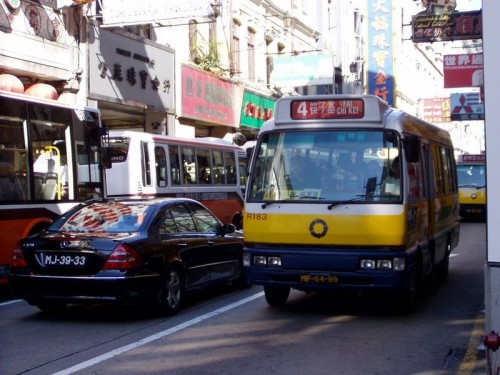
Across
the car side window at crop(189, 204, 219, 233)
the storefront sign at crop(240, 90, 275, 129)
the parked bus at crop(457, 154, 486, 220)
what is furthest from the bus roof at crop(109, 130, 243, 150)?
the parked bus at crop(457, 154, 486, 220)

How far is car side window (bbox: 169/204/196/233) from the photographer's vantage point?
10364 millimetres

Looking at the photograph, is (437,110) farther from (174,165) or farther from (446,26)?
(174,165)

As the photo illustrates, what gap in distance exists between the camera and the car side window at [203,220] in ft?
36.1

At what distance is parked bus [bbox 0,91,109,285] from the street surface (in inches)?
57.6

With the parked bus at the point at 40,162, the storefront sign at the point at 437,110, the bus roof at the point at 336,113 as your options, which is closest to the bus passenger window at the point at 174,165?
the parked bus at the point at 40,162

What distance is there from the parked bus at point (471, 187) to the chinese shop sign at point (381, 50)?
14008 mm

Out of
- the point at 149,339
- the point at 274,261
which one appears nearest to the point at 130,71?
the point at 274,261

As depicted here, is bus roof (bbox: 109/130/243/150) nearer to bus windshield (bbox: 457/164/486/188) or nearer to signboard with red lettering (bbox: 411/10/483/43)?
signboard with red lettering (bbox: 411/10/483/43)

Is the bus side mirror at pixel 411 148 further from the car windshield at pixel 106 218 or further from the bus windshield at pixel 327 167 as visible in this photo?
the car windshield at pixel 106 218

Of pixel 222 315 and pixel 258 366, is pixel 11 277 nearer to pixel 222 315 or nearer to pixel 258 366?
pixel 222 315

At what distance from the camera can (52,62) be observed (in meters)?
20.1

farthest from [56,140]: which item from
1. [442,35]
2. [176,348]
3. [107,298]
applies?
[442,35]

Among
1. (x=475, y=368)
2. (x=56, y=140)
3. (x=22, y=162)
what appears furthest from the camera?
(x=56, y=140)

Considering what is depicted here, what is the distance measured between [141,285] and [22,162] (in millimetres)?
3988
